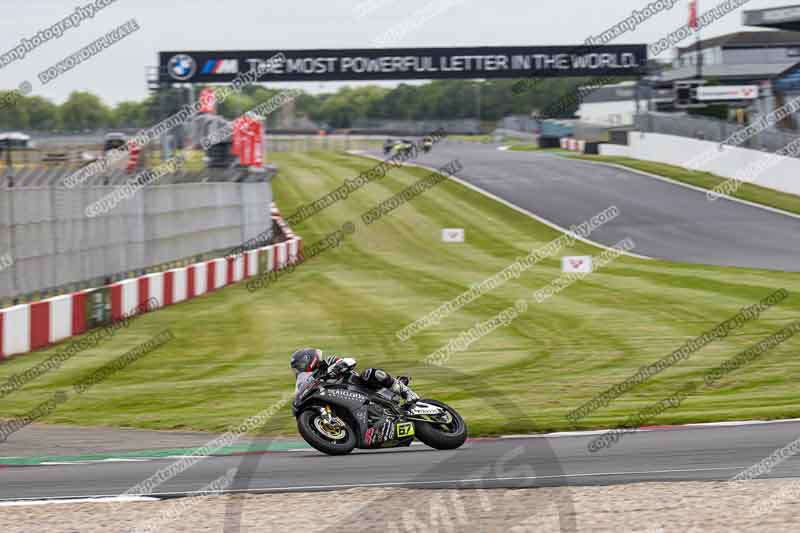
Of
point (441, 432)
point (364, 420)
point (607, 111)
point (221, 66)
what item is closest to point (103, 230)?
point (364, 420)

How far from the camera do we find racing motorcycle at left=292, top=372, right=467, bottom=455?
1071 centimetres

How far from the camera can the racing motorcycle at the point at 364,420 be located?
10711mm

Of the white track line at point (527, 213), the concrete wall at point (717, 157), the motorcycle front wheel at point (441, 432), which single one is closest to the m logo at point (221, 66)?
the white track line at point (527, 213)

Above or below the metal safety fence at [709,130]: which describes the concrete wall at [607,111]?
above

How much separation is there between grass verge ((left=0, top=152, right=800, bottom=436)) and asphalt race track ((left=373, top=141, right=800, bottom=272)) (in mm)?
2917

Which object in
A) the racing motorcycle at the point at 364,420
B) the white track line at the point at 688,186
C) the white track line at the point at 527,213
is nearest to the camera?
the racing motorcycle at the point at 364,420

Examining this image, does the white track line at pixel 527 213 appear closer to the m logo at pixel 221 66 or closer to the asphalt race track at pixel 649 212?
the asphalt race track at pixel 649 212

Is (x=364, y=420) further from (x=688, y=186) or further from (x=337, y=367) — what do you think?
(x=688, y=186)

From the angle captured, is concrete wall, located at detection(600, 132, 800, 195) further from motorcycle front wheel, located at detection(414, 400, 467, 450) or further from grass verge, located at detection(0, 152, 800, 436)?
motorcycle front wheel, located at detection(414, 400, 467, 450)

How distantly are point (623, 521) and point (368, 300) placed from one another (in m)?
17.6

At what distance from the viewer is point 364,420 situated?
10.8 meters

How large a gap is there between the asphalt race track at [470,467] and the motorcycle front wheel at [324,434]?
0.11 meters

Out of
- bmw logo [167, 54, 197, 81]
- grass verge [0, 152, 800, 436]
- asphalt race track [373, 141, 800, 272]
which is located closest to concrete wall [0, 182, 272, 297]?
grass verge [0, 152, 800, 436]

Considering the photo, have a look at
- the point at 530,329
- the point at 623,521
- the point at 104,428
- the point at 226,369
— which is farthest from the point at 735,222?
the point at 623,521
